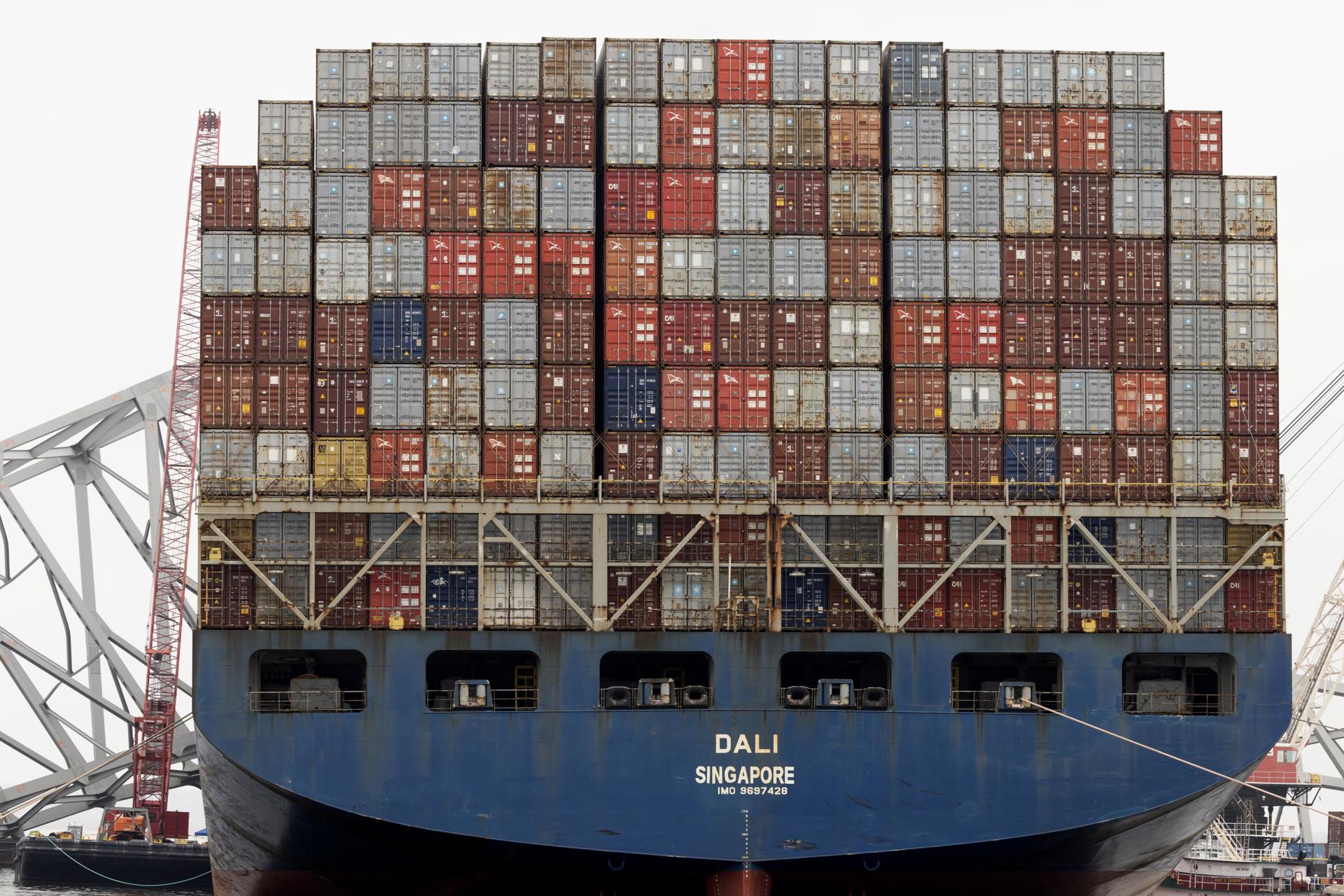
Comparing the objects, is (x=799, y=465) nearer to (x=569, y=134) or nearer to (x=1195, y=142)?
(x=569, y=134)

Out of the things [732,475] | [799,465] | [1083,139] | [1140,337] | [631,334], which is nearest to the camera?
[732,475]

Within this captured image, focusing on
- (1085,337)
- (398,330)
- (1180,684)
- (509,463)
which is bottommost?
(1180,684)

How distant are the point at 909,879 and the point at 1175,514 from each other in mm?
13013

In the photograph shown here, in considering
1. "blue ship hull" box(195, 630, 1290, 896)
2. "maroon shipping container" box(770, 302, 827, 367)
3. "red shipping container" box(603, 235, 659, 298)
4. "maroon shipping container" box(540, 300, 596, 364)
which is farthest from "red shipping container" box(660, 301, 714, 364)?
"blue ship hull" box(195, 630, 1290, 896)

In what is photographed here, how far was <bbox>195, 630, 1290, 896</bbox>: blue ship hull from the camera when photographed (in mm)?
58031

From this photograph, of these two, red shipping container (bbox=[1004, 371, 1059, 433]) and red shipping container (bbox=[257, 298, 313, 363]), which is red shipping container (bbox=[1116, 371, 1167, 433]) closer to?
red shipping container (bbox=[1004, 371, 1059, 433])

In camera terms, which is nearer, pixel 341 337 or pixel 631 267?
pixel 341 337

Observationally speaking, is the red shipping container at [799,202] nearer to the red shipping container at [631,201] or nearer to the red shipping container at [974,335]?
the red shipping container at [631,201]

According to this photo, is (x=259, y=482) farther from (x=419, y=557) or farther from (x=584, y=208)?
(x=584, y=208)

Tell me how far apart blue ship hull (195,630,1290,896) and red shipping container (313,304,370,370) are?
812 cm

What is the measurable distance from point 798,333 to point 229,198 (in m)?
17.3

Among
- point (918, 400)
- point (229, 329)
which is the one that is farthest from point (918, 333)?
point (229, 329)

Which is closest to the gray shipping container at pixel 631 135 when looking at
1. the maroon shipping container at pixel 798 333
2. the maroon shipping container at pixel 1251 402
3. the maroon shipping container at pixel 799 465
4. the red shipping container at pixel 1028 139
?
the maroon shipping container at pixel 798 333

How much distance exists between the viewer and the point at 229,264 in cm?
6309
